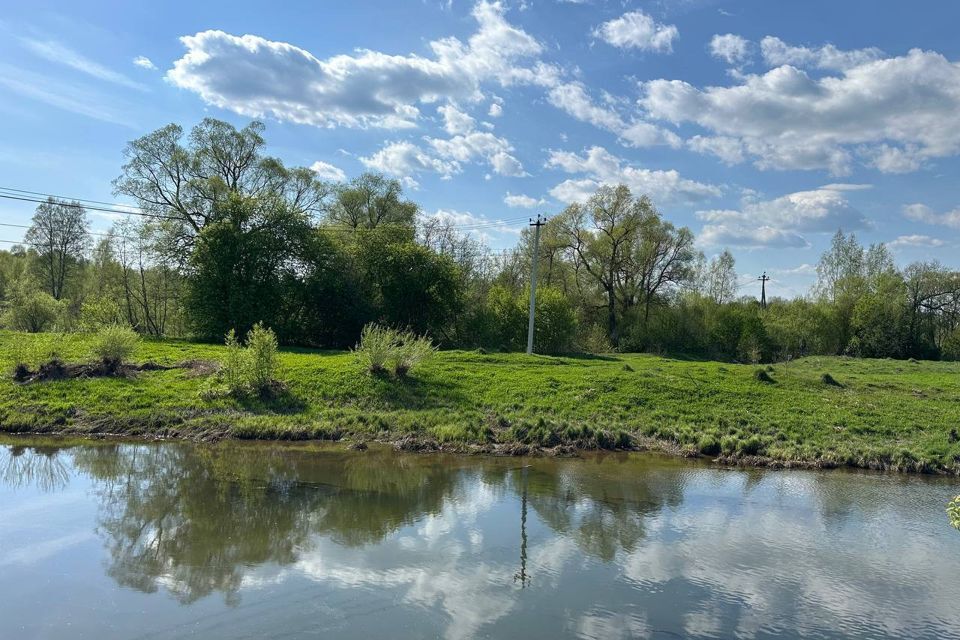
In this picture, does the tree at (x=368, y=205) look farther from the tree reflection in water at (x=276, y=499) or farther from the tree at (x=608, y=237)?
the tree reflection in water at (x=276, y=499)

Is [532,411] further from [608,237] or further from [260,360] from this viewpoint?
[608,237]

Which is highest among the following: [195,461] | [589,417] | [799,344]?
[799,344]

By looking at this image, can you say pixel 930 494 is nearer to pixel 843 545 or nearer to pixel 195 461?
pixel 843 545

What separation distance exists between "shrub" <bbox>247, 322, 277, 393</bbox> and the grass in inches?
29.0

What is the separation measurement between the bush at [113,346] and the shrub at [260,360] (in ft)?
17.5

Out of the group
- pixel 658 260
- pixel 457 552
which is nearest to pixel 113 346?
pixel 457 552

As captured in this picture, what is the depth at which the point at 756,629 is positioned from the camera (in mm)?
7418

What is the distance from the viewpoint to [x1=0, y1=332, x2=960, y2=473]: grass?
57.5ft

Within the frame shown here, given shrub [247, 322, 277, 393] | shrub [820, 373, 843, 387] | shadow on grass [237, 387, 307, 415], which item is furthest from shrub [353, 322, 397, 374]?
shrub [820, 373, 843, 387]

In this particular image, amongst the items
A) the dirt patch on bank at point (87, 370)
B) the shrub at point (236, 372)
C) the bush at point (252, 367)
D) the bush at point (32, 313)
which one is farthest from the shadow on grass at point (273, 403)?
the bush at point (32, 313)

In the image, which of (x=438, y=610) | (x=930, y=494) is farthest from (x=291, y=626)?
(x=930, y=494)

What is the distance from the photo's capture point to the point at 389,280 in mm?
35344

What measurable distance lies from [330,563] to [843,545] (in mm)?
9085

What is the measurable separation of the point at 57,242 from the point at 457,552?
51813mm
